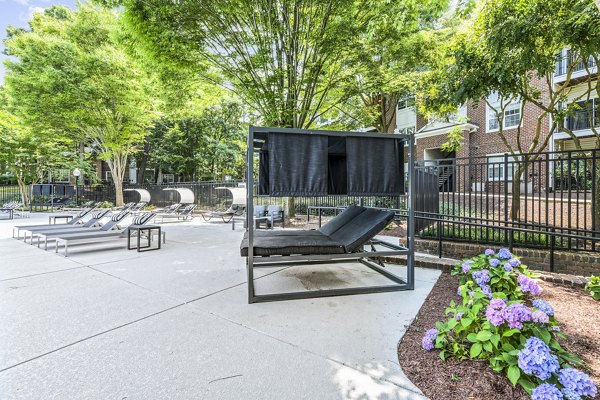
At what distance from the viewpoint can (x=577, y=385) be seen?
1.69 m

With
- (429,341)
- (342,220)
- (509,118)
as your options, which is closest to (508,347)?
(429,341)

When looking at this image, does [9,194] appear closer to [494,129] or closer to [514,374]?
[514,374]

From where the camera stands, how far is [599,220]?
548 cm

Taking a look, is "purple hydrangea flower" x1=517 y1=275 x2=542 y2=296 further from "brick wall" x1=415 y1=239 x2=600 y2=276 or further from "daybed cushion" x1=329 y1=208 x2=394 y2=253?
"brick wall" x1=415 y1=239 x2=600 y2=276

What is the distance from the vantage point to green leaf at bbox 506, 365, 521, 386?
189 cm

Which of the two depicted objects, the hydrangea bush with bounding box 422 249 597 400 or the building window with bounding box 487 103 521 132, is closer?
the hydrangea bush with bounding box 422 249 597 400

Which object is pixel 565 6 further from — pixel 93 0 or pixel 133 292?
pixel 93 0

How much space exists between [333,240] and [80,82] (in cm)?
1726

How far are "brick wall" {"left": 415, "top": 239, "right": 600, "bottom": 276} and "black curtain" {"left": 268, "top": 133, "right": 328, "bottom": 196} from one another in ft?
12.4

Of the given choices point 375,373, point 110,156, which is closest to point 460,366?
point 375,373

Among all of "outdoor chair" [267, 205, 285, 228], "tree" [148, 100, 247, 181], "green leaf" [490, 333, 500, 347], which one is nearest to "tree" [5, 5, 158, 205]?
"tree" [148, 100, 247, 181]

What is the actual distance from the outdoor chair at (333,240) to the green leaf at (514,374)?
2.29 metres

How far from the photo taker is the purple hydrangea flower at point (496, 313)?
2.16 metres

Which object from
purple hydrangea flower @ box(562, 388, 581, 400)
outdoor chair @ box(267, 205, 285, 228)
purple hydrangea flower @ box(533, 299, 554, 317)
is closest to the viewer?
purple hydrangea flower @ box(562, 388, 581, 400)
